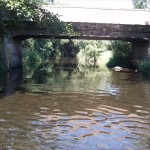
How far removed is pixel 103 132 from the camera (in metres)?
8.54

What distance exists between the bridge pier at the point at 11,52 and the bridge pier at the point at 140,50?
12812 millimetres

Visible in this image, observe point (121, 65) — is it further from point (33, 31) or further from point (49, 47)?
point (49, 47)

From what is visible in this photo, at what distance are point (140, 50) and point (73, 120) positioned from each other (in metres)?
26.1

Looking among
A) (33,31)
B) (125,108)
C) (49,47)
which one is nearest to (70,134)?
(125,108)

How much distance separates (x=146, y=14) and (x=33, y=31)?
34.5ft

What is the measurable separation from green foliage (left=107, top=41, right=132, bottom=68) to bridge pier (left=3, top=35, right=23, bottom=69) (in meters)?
11.8

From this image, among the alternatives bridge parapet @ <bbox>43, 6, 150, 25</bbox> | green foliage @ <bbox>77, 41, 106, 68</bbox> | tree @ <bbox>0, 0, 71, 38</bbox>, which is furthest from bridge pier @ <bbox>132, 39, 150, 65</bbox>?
tree @ <bbox>0, 0, 71, 38</bbox>

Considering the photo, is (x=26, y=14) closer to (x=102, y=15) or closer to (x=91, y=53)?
(x=102, y=15)

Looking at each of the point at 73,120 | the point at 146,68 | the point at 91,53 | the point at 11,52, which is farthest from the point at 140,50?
the point at 73,120

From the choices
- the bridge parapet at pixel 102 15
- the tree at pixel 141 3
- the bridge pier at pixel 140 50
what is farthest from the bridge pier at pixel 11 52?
the tree at pixel 141 3

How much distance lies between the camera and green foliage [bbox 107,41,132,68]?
39.6 m

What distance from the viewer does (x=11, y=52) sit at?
30.4 meters

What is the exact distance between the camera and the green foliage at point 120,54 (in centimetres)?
3958

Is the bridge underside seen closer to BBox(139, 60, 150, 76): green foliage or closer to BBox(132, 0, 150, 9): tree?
BBox(139, 60, 150, 76): green foliage
